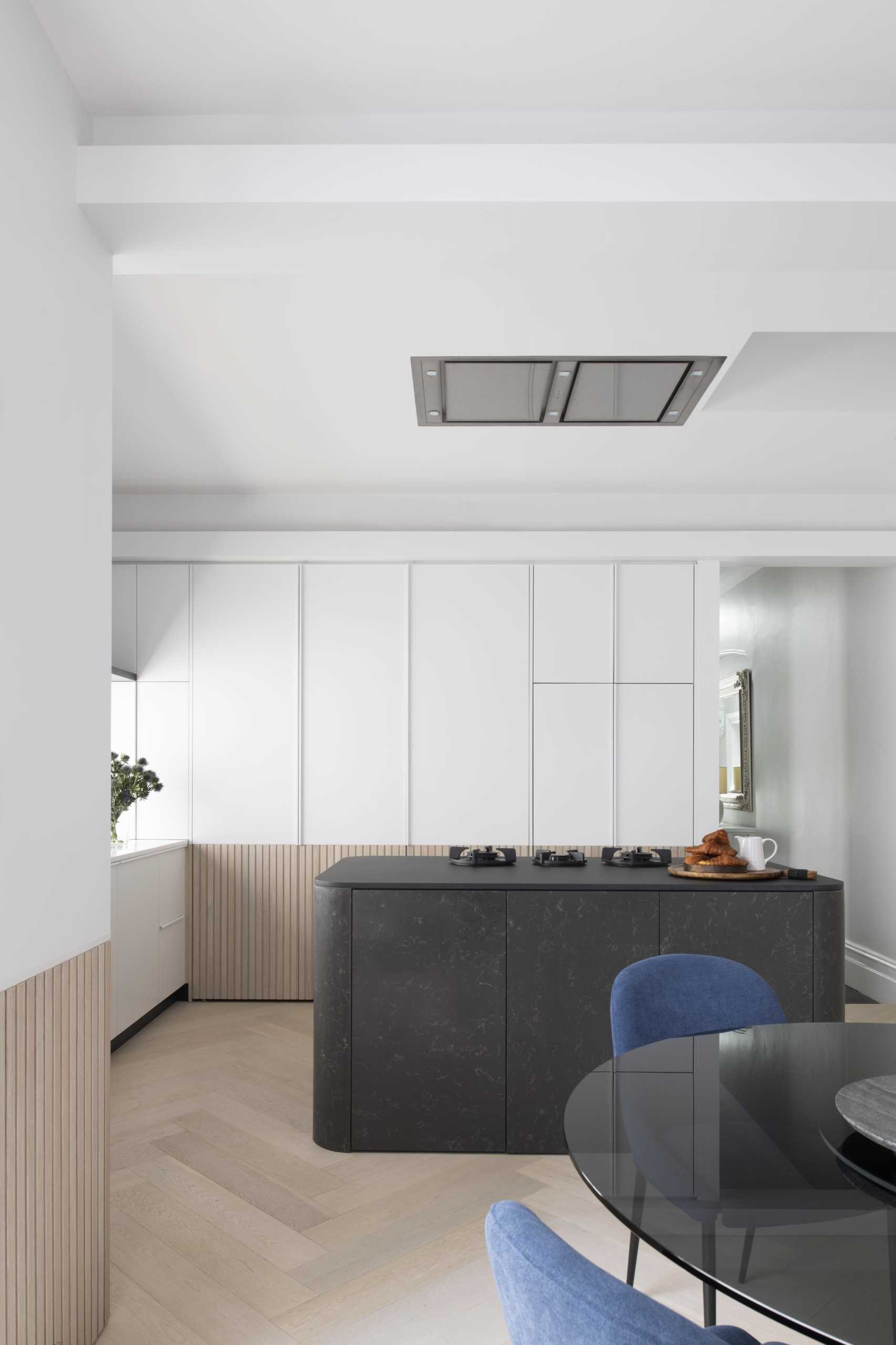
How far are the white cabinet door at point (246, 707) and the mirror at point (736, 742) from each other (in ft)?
12.8

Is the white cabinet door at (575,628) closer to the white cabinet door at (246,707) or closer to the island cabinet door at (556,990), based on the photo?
the white cabinet door at (246,707)

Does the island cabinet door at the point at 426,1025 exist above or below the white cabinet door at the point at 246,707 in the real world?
below

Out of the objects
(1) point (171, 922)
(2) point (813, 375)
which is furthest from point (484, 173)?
(1) point (171, 922)

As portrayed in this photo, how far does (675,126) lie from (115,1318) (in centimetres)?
296

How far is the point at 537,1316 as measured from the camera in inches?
32.5

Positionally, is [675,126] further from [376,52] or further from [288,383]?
[288,383]

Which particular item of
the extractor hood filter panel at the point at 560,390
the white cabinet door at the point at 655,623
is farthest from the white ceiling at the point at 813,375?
the white cabinet door at the point at 655,623

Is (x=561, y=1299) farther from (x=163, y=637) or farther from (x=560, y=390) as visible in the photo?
(x=163, y=637)

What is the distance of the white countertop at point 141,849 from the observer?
4180 millimetres

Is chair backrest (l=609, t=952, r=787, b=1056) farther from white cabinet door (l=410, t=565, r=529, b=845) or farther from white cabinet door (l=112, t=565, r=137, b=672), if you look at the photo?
white cabinet door (l=112, t=565, r=137, b=672)

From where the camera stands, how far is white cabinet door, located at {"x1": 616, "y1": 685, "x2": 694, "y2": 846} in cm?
504

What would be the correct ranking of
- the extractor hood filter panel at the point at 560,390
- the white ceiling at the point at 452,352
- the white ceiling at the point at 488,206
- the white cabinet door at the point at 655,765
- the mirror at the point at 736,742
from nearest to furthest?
the white ceiling at the point at 488,206, the white ceiling at the point at 452,352, the extractor hood filter panel at the point at 560,390, the white cabinet door at the point at 655,765, the mirror at the point at 736,742

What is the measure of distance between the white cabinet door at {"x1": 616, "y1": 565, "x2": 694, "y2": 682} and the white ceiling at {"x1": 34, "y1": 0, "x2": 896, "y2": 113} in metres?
3.12

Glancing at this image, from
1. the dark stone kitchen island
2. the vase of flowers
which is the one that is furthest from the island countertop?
the vase of flowers
